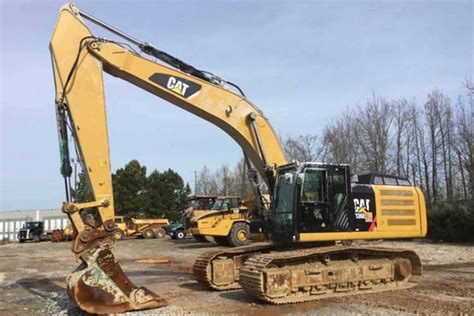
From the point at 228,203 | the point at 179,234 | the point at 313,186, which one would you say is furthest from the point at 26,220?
the point at 313,186

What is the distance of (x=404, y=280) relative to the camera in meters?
11.2

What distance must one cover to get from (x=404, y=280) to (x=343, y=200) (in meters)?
2.41

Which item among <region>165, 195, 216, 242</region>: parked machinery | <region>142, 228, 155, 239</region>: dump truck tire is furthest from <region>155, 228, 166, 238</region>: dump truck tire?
→ <region>165, 195, 216, 242</region>: parked machinery

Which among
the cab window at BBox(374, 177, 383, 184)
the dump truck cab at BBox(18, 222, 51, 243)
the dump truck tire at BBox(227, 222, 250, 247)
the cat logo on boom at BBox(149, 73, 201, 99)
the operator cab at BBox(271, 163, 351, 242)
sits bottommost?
the dump truck cab at BBox(18, 222, 51, 243)

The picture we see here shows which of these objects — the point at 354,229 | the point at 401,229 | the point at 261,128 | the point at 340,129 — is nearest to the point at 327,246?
the point at 354,229

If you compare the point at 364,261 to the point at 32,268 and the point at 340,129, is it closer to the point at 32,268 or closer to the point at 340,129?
the point at 32,268

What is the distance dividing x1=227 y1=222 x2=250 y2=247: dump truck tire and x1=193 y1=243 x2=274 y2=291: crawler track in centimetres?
1214

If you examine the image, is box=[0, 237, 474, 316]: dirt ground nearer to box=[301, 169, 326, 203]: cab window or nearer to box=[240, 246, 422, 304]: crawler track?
box=[240, 246, 422, 304]: crawler track

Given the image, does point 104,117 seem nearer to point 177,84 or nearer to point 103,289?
point 177,84

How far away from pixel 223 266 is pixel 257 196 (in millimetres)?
1766

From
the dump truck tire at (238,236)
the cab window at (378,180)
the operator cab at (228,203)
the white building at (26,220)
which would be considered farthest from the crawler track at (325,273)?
the white building at (26,220)

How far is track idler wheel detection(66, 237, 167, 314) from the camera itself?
27.0 feet

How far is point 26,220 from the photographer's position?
7194cm

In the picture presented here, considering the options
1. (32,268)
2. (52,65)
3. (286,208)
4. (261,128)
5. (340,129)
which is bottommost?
(32,268)
